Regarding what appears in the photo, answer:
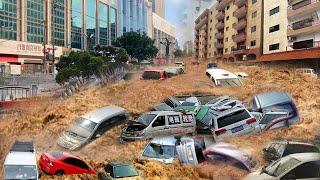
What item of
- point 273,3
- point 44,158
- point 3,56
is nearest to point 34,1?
point 3,56

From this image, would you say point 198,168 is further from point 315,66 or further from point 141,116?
point 315,66

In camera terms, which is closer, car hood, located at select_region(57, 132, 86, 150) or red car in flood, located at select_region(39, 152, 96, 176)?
red car in flood, located at select_region(39, 152, 96, 176)

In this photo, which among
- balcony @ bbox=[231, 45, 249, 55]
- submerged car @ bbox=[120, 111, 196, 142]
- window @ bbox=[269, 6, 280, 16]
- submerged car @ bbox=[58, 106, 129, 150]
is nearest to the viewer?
submerged car @ bbox=[58, 106, 129, 150]

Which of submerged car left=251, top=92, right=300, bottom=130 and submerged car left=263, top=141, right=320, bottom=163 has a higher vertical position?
submerged car left=251, top=92, right=300, bottom=130

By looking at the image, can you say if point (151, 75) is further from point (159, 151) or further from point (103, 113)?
point (159, 151)

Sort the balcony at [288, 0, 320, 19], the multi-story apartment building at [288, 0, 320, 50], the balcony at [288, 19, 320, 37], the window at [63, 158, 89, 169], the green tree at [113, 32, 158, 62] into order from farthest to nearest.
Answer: the balcony at [288, 19, 320, 37], the multi-story apartment building at [288, 0, 320, 50], the balcony at [288, 0, 320, 19], the green tree at [113, 32, 158, 62], the window at [63, 158, 89, 169]

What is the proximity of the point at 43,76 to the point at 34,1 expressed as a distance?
7.81 ft

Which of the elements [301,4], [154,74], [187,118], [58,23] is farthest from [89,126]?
[301,4]

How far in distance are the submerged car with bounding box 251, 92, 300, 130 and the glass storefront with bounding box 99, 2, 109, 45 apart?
4.01 meters

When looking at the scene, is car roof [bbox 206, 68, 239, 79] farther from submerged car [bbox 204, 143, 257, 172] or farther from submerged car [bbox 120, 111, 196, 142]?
submerged car [bbox 204, 143, 257, 172]

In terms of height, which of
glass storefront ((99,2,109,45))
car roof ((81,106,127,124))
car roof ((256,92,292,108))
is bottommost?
car roof ((81,106,127,124))

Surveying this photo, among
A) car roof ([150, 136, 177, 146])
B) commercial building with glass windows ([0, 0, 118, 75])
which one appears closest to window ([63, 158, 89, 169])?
car roof ([150, 136, 177, 146])

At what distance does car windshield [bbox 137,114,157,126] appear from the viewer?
9.10 metres

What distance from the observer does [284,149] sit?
25.8 ft
